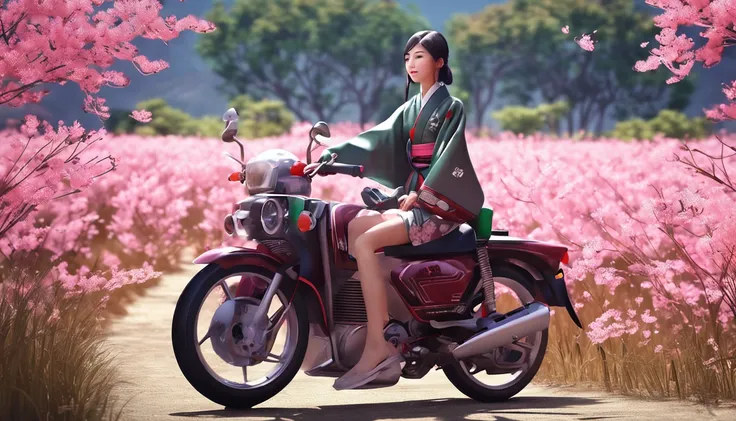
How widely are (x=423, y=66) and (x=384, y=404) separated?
6.30 ft

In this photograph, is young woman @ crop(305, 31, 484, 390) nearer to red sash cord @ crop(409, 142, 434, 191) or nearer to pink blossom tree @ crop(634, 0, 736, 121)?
red sash cord @ crop(409, 142, 434, 191)

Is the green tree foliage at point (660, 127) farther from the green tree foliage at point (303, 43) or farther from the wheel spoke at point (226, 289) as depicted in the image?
the wheel spoke at point (226, 289)

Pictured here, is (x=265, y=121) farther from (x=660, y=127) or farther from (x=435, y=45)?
(x=435, y=45)

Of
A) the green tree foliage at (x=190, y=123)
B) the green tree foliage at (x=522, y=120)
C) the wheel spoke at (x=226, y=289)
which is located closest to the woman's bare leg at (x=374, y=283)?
the wheel spoke at (x=226, y=289)

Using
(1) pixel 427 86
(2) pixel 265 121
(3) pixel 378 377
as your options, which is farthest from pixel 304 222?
(2) pixel 265 121

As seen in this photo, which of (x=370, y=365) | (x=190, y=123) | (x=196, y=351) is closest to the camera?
(x=196, y=351)

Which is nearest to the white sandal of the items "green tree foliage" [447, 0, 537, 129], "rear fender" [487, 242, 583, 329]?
"rear fender" [487, 242, 583, 329]

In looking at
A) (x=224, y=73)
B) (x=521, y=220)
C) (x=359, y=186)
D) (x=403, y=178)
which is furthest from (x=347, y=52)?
(x=403, y=178)

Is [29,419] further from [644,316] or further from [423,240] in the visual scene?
[644,316]

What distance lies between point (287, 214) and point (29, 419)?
5.29ft

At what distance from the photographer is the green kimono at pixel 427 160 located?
19.2 ft

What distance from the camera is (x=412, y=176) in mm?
6125

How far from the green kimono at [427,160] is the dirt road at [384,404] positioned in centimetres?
96

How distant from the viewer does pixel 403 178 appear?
6191 mm
